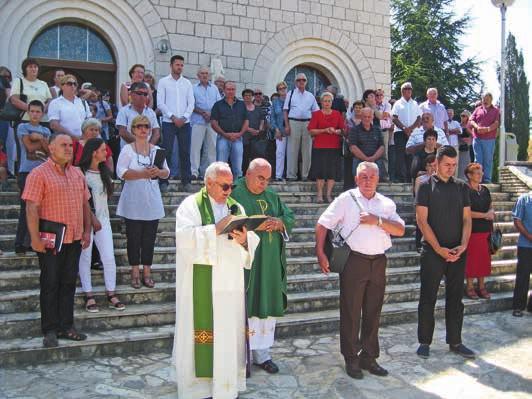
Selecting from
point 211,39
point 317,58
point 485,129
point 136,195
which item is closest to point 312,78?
point 317,58

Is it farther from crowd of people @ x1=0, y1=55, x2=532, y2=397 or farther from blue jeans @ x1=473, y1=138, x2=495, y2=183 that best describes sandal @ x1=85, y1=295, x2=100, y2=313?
blue jeans @ x1=473, y1=138, x2=495, y2=183

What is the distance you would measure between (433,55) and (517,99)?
28.8 ft

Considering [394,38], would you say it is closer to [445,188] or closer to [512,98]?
[512,98]

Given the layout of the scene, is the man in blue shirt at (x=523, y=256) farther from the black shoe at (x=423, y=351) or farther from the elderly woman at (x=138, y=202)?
the elderly woman at (x=138, y=202)

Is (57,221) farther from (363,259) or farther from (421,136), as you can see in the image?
(421,136)

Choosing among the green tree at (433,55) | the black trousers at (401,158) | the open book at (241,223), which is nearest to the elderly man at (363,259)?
the open book at (241,223)

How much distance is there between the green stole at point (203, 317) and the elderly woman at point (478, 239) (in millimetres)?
4302

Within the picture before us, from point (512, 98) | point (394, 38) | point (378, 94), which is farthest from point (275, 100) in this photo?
point (512, 98)

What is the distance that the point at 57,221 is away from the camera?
4715 millimetres

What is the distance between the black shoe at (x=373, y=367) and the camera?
15.4 feet

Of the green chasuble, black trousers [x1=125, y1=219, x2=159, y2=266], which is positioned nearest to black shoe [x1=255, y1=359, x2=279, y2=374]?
the green chasuble

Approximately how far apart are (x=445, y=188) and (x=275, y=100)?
5561mm

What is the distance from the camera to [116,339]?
4957 millimetres

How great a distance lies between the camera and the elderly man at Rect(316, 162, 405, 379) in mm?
4660
